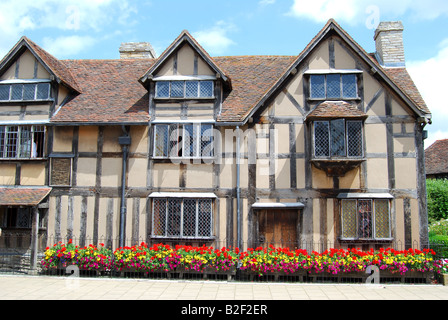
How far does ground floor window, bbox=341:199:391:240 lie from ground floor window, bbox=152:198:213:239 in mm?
4852

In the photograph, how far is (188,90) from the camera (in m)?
14.2

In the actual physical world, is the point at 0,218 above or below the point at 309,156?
below

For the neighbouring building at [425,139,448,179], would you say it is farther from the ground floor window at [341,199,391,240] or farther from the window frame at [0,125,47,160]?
the window frame at [0,125,47,160]

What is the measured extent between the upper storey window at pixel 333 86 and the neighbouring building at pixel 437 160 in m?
22.1

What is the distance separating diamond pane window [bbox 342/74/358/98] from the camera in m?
13.7

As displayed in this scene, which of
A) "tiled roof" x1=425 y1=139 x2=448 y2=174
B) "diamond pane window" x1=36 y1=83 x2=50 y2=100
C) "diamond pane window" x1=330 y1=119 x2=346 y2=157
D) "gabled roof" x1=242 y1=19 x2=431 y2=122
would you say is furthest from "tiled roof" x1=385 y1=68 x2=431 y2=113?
"tiled roof" x1=425 y1=139 x2=448 y2=174

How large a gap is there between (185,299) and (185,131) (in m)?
6.66

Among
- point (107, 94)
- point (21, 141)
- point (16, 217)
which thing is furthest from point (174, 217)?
point (21, 141)

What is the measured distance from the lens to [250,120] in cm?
1358

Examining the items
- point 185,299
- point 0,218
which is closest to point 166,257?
point 185,299

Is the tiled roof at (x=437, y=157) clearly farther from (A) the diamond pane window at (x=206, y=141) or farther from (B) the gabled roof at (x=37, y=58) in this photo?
(B) the gabled roof at (x=37, y=58)

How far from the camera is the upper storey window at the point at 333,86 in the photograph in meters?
13.7

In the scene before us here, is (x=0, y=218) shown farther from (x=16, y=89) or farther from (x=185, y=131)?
(x=185, y=131)

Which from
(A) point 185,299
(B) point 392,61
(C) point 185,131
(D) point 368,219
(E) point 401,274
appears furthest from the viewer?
(B) point 392,61
